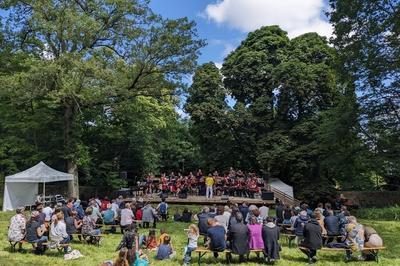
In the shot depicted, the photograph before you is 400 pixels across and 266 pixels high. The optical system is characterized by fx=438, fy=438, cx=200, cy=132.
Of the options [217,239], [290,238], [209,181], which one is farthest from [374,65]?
[217,239]

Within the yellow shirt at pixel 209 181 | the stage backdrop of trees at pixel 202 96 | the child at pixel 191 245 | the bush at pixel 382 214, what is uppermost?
the stage backdrop of trees at pixel 202 96

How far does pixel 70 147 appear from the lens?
2584cm

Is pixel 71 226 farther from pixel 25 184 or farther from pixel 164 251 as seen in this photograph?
pixel 25 184

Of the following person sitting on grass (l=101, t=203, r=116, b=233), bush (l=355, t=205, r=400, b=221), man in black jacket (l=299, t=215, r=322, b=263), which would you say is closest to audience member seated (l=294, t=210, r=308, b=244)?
man in black jacket (l=299, t=215, r=322, b=263)

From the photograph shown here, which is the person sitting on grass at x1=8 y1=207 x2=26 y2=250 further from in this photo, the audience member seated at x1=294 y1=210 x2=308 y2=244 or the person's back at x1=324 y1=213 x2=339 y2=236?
the person's back at x1=324 y1=213 x2=339 y2=236

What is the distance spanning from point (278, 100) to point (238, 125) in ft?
10.9

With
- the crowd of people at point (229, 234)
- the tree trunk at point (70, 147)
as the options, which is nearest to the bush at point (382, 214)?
the crowd of people at point (229, 234)

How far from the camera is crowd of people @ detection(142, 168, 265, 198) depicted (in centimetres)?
2370

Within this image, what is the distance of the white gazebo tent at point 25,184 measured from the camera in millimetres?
21623

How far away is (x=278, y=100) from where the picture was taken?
30234 millimetres

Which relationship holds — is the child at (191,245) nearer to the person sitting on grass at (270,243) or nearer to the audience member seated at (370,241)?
the person sitting on grass at (270,243)

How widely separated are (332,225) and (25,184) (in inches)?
661

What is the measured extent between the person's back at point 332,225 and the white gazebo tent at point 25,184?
14726mm

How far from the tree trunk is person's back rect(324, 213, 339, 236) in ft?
54.7
